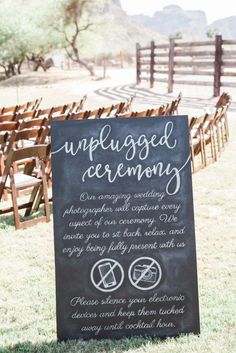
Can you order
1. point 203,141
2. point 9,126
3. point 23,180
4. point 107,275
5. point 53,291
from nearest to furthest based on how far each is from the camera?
1. point 107,275
2. point 53,291
3. point 23,180
4. point 9,126
5. point 203,141

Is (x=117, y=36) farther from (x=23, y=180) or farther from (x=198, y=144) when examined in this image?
(x=23, y=180)

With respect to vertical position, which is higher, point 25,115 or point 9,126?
point 9,126

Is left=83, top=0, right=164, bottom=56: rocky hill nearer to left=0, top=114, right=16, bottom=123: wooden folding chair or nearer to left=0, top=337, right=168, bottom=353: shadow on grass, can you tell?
left=0, top=114, right=16, bottom=123: wooden folding chair

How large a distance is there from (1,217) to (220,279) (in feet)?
9.44

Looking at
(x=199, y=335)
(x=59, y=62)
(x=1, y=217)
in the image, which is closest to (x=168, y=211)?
(x=199, y=335)

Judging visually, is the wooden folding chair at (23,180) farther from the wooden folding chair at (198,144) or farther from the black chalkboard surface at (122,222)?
the wooden folding chair at (198,144)

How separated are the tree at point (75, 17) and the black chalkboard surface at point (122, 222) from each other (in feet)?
99.4

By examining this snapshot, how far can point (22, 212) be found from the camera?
678 centimetres

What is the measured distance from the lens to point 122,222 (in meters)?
3.56

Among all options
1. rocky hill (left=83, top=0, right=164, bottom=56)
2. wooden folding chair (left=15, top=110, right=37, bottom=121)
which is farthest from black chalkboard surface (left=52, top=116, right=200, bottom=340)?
rocky hill (left=83, top=0, right=164, bottom=56)

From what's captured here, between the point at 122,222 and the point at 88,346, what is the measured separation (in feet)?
2.61

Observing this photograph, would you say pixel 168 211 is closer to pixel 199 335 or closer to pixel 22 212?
pixel 199 335

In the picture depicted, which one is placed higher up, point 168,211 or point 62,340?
point 168,211

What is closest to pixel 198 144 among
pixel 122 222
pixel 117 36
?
pixel 122 222
